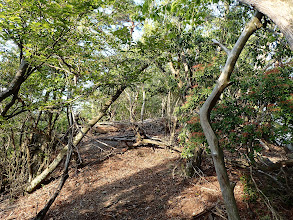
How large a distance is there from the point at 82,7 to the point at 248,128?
489 centimetres

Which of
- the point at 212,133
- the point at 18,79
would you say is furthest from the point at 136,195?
the point at 18,79

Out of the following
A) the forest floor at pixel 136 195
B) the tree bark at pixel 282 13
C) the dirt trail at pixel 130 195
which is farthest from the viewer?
the dirt trail at pixel 130 195

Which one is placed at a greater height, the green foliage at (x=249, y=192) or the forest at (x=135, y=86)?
the forest at (x=135, y=86)

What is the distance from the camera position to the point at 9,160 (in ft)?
23.7

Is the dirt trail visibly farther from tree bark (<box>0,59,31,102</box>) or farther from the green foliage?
tree bark (<box>0,59,31,102</box>)

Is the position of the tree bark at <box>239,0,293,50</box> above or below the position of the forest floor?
above

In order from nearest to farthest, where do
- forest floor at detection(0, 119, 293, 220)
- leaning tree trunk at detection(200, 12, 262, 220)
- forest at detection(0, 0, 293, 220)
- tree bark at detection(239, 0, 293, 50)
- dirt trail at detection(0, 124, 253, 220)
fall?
tree bark at detection(239, 0, 293, 50), leaning tree trunk at detection(200, 12, 262, 220), forest at detection(0, 0, 293, 220), forest floor at detection(0, 119, 293, 220), dirt trail at detection(0, 124, 253, 220)

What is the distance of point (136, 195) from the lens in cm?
632

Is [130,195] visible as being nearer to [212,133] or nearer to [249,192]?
[249,192]

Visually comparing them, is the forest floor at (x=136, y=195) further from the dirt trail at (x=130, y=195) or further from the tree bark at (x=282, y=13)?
the tree bark at (x=282, y=13)

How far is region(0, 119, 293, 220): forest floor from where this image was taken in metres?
5.23

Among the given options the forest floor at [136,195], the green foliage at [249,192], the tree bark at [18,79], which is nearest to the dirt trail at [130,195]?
the forest floor at [136,195]

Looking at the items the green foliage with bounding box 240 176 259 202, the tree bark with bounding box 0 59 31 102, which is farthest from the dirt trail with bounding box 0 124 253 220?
the tree bark with bounding box 0 59 31 102

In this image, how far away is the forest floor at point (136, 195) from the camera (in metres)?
5.23
